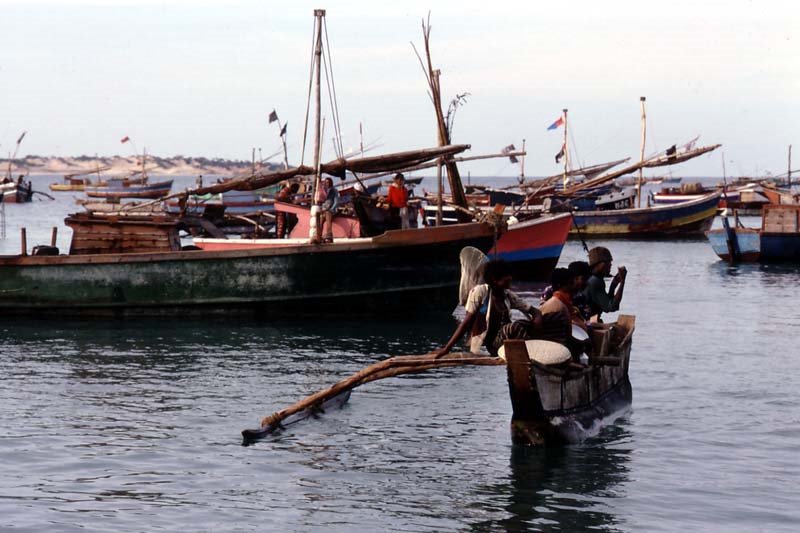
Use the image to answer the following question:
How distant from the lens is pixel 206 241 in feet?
81.0

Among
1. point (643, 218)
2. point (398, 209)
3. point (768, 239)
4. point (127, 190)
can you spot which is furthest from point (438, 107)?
point (127, 190)

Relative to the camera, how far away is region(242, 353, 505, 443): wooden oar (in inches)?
454

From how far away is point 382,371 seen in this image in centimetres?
1200

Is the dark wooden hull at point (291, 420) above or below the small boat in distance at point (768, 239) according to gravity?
below

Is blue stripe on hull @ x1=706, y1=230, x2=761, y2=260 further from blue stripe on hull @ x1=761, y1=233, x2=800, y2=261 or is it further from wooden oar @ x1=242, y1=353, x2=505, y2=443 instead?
wooden oar @ x1=242, y1=353, x2=505, y2=443

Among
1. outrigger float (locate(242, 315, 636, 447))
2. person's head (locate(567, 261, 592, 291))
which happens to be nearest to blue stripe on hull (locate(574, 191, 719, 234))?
outrigger float (locate(242, 315, 636, 447))

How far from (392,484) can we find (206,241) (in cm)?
1449

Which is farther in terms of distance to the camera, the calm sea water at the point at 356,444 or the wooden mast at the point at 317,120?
the wooden mast at the point at 317,120

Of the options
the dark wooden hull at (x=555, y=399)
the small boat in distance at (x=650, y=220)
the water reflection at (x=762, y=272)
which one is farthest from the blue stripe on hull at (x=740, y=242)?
the dark wooden hull at (x=555, y=399)

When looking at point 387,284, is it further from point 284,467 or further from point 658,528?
point 658,528

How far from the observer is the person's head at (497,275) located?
1134 centimetres

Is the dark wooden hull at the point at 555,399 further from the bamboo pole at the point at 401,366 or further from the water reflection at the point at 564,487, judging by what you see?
the bamboo pole at the point at 401,366

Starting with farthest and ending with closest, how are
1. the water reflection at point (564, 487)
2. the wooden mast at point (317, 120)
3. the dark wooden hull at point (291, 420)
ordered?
1. the wooden mast at point (317, 120)
2. the dark wooden hull at point (291, 420)
3. the water reflection at point (564, 487)

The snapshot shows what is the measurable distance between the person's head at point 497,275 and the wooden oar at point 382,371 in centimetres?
74
